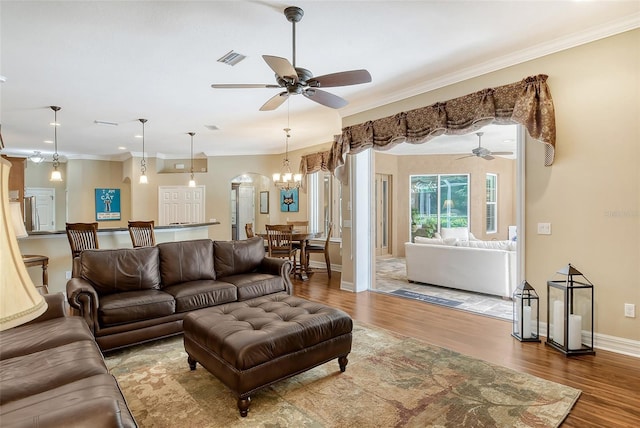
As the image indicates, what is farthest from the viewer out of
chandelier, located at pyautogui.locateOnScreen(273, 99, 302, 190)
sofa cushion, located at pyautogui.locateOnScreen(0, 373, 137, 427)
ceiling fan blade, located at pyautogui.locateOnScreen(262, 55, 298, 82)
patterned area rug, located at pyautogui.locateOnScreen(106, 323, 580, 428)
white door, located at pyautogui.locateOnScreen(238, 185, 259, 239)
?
white door, located at pyautogui.locateOnScreen(238, 185, 259, 239)

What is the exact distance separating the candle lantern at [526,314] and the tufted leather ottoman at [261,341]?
189 cm

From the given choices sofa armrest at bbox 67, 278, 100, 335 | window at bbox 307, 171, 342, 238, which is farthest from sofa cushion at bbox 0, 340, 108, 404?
window at bbox 307, 171, 342, 238

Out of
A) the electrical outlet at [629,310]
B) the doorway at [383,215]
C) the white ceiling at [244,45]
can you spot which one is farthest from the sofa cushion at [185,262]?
the doorway at [383,215]

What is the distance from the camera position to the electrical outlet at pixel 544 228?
3412 mm

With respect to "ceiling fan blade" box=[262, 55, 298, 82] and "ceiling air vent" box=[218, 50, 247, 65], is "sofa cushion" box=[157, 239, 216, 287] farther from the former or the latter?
"ceiling fan blade" box=[262, 55, 298, 82]

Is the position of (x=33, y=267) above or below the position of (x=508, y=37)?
below

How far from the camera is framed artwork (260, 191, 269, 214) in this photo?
9227mm

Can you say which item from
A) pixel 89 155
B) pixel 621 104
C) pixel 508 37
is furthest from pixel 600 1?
pixel 89 155

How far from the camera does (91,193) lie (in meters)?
9.45

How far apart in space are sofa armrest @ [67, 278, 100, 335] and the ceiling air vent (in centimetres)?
255

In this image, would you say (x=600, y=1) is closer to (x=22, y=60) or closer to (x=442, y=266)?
(x=442, y=266)

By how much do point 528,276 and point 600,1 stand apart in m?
2.49

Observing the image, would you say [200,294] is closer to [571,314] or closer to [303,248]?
[303,248]

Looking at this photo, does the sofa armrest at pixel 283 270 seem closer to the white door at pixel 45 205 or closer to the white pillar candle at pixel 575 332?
the white pillar candle at pixel 575 332
